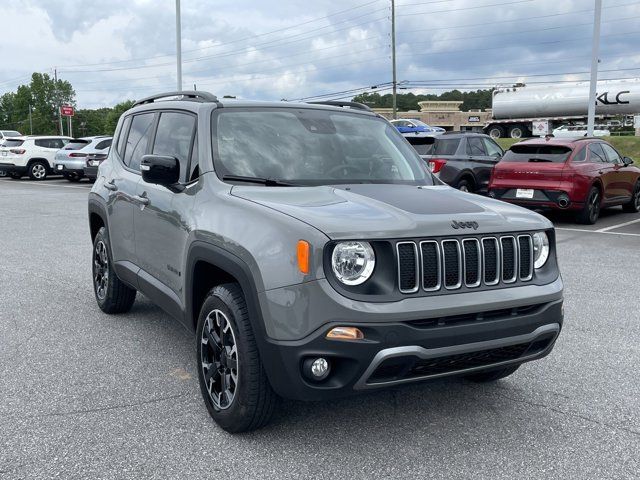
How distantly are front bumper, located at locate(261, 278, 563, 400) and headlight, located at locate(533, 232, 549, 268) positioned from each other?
307mm

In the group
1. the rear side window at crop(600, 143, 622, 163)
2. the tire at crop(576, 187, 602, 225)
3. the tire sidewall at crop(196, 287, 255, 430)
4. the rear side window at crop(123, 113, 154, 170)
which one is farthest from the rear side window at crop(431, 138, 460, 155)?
the tire sidewall at crop(196, 287, 255, 430)

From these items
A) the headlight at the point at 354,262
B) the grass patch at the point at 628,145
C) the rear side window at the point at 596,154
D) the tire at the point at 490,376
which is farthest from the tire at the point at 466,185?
the grass patch at the point at 628,145

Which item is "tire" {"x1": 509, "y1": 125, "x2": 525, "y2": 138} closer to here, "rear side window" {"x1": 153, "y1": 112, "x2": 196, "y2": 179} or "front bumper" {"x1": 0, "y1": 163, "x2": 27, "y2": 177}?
"front bumper" {"x1": 0, "y1": 163, "x2": 27, "y2": 177}

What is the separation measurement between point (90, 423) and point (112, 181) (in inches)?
95.4

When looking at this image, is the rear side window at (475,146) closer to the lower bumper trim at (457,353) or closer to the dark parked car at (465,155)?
the dark parked car at (465,155)

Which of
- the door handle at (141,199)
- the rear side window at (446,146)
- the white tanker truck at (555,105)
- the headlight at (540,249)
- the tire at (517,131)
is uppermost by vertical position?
the white tanker truck at (555,105)

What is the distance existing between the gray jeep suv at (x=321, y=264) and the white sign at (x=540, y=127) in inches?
1597

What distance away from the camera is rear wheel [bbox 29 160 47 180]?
25594 millimetres

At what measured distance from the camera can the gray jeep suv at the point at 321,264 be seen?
9.83 feet

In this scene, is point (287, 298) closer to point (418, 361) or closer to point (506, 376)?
point (418, 361)

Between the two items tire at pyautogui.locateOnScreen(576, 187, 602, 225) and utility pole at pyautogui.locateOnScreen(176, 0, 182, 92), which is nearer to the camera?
tire at pyautogui.locateOnScreen(576, 187, 602, 225)

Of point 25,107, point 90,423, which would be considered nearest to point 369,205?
point 90,423

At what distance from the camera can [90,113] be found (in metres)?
152

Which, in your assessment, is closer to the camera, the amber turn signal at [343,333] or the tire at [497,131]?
the amber turn signal at [343,333]
